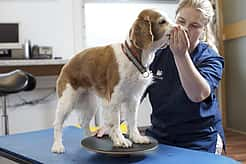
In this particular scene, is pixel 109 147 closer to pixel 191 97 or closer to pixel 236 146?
pixel 191 97

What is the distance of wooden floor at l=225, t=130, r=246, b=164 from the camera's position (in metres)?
3.36

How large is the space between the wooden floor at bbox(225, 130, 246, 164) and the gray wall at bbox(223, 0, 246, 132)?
0.49 ft

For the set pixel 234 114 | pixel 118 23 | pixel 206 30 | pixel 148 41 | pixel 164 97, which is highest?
pixel 118 23

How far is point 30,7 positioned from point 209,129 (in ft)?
8.74

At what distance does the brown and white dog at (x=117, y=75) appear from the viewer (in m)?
1.19

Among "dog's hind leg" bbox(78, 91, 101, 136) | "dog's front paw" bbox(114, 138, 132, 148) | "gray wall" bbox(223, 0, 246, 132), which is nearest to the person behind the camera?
"dog's front paw" bbox(114, 138, 132, 148)

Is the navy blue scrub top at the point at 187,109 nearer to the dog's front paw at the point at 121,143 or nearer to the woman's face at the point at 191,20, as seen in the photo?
the woman's face at the point at 191,20

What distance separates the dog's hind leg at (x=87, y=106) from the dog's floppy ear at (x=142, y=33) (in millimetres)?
294

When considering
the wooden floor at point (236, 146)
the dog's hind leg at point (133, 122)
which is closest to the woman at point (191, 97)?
the dog's hind leg at point (133, 122)

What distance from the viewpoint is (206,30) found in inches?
72.5

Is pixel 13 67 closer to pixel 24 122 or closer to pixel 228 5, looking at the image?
pixel 24 122

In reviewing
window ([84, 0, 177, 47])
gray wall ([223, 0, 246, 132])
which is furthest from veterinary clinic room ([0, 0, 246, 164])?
gray wall ([223, 0, 246, 132])

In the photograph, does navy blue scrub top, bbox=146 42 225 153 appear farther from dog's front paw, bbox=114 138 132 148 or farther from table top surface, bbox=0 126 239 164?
dog's front paw, bbox=114 138 132 148

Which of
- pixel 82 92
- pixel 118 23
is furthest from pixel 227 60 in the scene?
pixel 82 92
